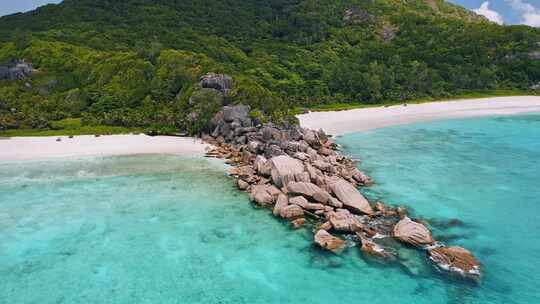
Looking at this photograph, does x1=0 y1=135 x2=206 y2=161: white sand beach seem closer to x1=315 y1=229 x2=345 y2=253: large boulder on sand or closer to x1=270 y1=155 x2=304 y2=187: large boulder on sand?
x1=270 y1=155 x2=304 y2=187: large boulder on sand

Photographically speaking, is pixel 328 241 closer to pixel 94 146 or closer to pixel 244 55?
pixel 94 146

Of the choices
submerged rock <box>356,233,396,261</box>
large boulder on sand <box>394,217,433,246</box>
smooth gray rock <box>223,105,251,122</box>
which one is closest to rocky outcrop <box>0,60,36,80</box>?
smooth gray rock <box>223,105,251,122</box>

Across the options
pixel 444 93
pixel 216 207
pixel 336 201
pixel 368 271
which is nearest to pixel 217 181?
pixel 216 207

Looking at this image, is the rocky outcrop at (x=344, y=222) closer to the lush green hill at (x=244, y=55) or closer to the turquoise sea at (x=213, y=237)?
the turquoise sea at (x=213, y=237)

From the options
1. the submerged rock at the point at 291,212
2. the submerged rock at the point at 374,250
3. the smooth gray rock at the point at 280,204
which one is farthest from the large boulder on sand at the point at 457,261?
the smooth gray rock at the point at 280,204

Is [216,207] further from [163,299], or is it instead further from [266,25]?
[266,25]

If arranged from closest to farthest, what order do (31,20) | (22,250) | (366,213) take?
1. (22,250)
2. (366,213)
3. (31,20)
